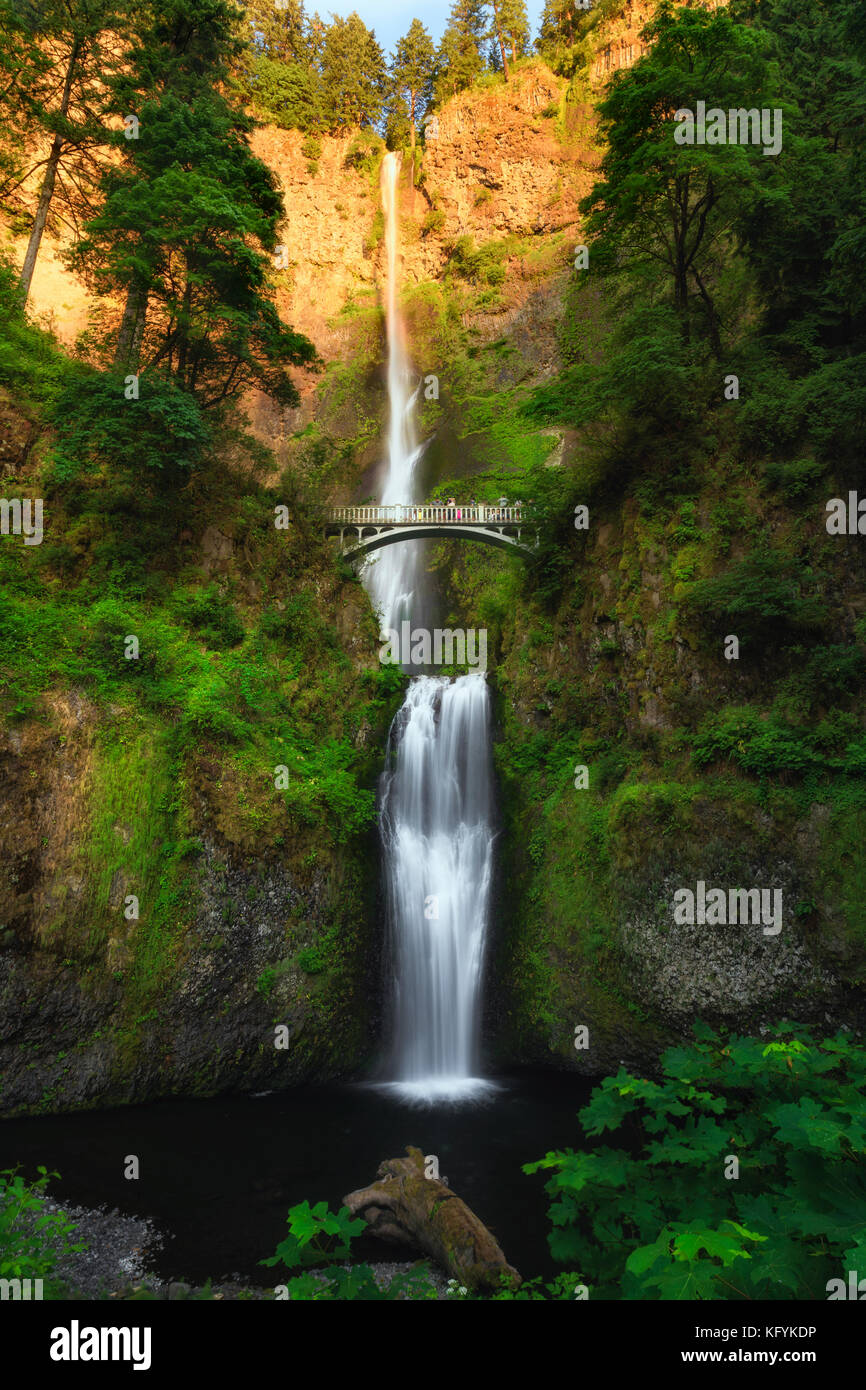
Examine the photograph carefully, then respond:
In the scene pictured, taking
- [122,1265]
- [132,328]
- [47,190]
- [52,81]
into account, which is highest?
[52,81]

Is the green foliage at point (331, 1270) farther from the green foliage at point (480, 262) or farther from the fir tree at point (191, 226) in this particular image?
the green foliage at point (480, 262)

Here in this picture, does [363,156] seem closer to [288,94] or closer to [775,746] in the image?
[288,94]

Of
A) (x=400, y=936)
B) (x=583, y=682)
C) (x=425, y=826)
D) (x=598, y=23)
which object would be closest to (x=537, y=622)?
(x=583, y=682)

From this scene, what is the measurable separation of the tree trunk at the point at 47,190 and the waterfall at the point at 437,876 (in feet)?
47.6

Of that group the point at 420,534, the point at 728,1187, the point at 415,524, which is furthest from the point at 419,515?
the point at 728,1187

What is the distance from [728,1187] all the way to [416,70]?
191ft

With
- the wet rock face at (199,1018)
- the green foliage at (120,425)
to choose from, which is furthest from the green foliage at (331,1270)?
the green foliage at (120,425)

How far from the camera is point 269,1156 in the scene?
951 cm

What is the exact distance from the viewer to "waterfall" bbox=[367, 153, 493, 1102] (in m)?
13.9

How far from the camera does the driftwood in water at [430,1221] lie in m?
6.79

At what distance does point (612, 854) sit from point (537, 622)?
714cm

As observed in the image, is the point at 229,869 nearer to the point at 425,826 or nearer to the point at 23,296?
the point at 425,826

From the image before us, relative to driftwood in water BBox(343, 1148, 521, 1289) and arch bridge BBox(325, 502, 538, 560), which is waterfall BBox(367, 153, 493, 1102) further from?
arch bridge BBox(325, 502, 538, 560)

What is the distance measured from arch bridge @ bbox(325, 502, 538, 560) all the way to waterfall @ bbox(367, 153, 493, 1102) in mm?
6214
